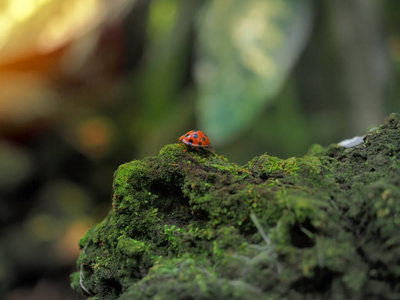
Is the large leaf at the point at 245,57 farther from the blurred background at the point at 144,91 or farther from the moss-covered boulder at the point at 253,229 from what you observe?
the moss-covered boulder at the point at 253,229

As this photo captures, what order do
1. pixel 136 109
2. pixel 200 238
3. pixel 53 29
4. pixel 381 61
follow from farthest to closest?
1. pixel 136 109
2. pixel 53 29
3. pixel 381 61
4. pixel 200 238

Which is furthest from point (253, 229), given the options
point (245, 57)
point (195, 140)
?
point (245, 57)

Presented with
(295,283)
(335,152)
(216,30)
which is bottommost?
(295,283)

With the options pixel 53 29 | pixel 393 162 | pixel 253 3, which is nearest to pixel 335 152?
pixel 393 162

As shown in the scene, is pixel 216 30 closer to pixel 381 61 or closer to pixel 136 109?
pixel 381 61

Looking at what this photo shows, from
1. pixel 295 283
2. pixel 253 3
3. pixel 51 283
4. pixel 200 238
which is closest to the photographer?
pixel 295 283

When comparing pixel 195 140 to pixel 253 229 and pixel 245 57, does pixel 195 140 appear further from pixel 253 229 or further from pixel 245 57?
pixel 245 57

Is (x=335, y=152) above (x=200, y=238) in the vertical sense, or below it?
above
